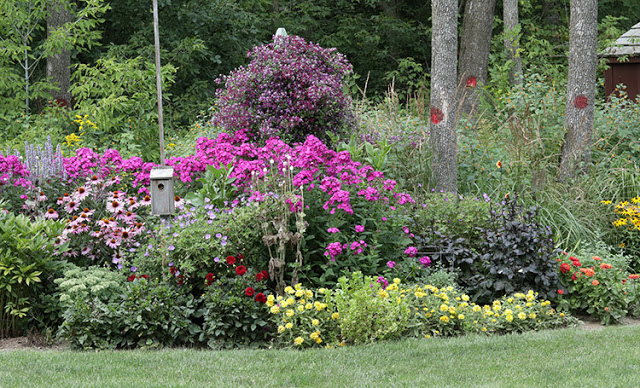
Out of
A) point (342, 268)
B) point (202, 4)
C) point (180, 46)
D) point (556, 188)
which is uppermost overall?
point (202, 4)

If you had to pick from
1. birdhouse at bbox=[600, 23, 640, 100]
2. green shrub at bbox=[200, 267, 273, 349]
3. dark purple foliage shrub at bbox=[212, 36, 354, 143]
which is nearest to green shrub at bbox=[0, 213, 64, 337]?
green shrub at bbox=[200, 267, 273, 349]

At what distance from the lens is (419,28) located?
18.8 metres

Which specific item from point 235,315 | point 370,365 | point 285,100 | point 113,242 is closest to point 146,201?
A: point 113,242

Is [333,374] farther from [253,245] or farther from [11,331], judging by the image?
[11,331]

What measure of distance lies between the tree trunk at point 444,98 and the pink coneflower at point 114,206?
322 centimetres

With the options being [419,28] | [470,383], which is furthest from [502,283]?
[419,28]

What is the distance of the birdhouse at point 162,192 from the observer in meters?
5.38

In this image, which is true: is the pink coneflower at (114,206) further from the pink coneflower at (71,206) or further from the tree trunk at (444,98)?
the tree trunk at (444,98)

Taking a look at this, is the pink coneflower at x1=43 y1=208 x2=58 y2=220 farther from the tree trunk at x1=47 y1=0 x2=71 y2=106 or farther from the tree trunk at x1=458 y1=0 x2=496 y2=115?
the tree trunk at x1=458 y1=0 x2=496 y2=115

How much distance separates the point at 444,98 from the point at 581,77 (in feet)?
6.52

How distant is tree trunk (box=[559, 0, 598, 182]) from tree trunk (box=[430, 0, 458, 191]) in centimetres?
155

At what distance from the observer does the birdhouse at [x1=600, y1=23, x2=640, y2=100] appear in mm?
12734

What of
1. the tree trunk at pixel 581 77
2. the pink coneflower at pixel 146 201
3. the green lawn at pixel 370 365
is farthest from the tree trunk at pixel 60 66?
the green lawn at pixel 370 365

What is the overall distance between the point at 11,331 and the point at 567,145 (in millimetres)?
6125
